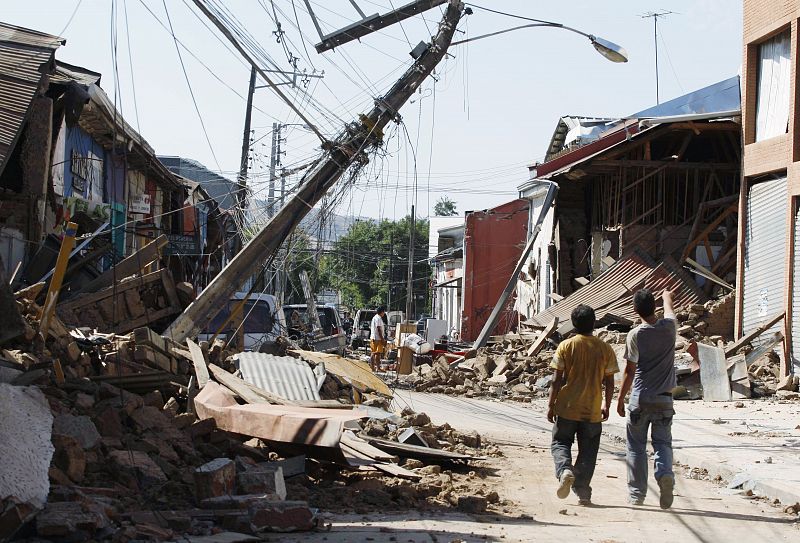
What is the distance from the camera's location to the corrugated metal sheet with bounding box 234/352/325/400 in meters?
12.5

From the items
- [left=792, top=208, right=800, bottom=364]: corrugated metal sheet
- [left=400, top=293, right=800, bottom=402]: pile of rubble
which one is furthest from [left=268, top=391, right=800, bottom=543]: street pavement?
[left=792, top=208, right=800, bottom=364]: corrugated metal sheet

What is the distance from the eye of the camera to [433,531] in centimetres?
675

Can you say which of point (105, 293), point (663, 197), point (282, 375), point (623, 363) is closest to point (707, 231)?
point (663, 197)

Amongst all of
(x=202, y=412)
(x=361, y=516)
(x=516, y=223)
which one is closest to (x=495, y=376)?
(x=202, y=412)

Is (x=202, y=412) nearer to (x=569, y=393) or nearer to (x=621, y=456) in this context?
(x=569, y=393)

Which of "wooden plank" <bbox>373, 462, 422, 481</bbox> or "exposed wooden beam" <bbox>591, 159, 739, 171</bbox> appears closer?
"wooden plank" <bbox>373, 462, 422, 481</bbox>

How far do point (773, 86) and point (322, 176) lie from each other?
10.1 m

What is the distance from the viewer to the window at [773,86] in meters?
20.1

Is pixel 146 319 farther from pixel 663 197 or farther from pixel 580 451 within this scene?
pixel 663 197

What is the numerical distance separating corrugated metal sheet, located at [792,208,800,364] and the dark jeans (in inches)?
478

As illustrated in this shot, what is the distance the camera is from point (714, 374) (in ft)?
61.1

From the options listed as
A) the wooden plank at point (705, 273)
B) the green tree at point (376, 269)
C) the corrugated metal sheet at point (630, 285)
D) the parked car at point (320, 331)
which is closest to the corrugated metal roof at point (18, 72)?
the parked car at point (320, 331)

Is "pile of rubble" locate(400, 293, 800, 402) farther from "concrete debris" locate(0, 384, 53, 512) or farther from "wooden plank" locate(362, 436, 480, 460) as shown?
"concrete debris" locate(0, 384, 53, 512)

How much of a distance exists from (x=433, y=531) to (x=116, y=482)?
8.51ft
